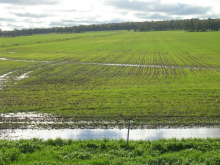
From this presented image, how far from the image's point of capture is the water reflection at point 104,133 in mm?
15148

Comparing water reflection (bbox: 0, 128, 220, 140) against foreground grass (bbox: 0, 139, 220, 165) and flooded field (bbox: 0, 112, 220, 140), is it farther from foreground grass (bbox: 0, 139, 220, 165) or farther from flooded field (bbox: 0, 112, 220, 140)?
foreground grass (bbox: 0, 139, 220, 165)

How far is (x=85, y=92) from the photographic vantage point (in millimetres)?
24984

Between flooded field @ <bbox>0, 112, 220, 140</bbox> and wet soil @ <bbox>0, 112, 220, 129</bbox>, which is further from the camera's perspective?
wet soil @ <bbox>0, 112, 220, 129</bbox>

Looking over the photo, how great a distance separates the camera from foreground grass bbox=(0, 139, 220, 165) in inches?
422

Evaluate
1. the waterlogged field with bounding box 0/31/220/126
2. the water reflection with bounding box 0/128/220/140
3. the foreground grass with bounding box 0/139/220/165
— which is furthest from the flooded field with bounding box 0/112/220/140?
the foreground grass with bounding box 0/139/220/165

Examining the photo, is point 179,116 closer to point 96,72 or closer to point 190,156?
point 190,156

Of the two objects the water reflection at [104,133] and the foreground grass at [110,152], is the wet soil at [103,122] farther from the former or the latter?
the foreground grass at [110,152]

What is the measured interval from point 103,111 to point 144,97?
217 inches

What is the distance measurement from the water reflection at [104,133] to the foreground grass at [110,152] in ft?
6.21

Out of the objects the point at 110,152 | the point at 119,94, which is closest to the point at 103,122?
the point at 110,152

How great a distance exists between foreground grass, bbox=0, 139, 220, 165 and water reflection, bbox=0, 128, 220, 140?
1892 millimetres

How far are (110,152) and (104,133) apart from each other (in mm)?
3815

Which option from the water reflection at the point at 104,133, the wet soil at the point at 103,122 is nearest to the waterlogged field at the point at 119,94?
the wet soil at the point at 103,122

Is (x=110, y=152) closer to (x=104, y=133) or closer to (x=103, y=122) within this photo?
(x=104, y=133)
